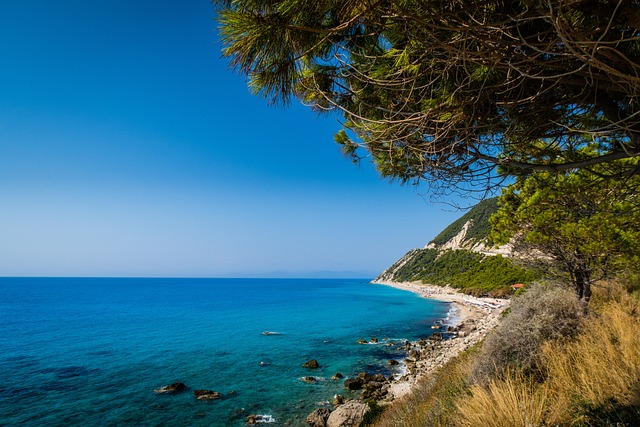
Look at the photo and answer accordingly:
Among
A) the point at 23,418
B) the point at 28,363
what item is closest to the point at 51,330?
the point at 28,363

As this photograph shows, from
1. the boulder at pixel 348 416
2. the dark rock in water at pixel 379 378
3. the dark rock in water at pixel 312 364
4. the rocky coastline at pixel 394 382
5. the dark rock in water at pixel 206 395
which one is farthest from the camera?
the dark rock in water at pixel 312 364

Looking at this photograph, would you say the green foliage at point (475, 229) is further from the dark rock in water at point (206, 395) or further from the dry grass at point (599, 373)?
the dry grass at point (599, 373)

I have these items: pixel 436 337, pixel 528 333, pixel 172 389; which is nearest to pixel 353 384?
pixel 172 389

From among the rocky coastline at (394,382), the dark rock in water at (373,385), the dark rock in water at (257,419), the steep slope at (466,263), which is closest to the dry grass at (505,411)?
the rocky coastline at (394,382)

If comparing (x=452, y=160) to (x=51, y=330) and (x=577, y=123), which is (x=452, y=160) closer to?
(x=577, y=123)

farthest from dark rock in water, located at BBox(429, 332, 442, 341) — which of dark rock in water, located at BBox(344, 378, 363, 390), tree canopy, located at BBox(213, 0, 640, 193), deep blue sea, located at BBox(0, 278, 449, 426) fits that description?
tree canopy, located at BBox(213, 0, 640, 193)

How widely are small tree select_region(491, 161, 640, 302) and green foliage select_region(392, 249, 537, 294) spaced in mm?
25921

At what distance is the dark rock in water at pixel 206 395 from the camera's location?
1564 cm

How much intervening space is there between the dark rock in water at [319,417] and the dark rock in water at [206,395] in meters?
5.57

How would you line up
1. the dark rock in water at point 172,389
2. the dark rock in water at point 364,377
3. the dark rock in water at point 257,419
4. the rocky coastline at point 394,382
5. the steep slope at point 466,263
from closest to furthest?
the rocky coastline at point 394,382, the dark rock in water at point 257,419, the dark rock in water at point 172,389, the dark rock in water at point 364,377, the steep slope at point 466,263

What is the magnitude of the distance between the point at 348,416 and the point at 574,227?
9664mm

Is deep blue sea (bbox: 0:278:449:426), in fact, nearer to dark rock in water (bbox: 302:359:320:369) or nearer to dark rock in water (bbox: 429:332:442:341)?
dark rock in water (bbox: 302:359:320:369)

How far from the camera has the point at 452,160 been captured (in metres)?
3.75

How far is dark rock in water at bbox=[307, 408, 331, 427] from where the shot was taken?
1212cm
